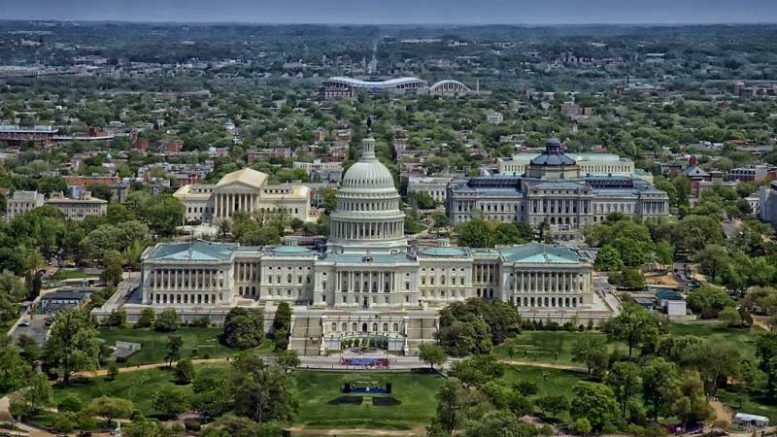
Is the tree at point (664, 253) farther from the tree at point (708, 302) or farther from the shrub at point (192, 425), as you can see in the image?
the shrub at point (192, 425)

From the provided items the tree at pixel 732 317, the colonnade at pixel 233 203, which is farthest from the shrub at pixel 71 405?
the colonnade at pixel 233 203

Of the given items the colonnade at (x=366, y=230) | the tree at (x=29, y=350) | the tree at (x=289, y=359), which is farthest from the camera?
the colonnade at (x=366, y=230)

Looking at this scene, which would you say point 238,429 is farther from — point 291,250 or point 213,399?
point 291,250

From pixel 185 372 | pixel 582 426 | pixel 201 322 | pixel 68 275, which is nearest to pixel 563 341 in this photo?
pixel 582 426

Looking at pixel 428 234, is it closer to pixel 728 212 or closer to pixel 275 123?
pixel 728 212

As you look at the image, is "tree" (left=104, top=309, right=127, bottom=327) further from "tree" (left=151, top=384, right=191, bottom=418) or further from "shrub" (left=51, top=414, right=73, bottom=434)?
"shrub" (left=51, top=414, right=73, bottom=434)

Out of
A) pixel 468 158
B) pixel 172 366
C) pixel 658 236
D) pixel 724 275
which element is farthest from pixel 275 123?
pixel 172 366
